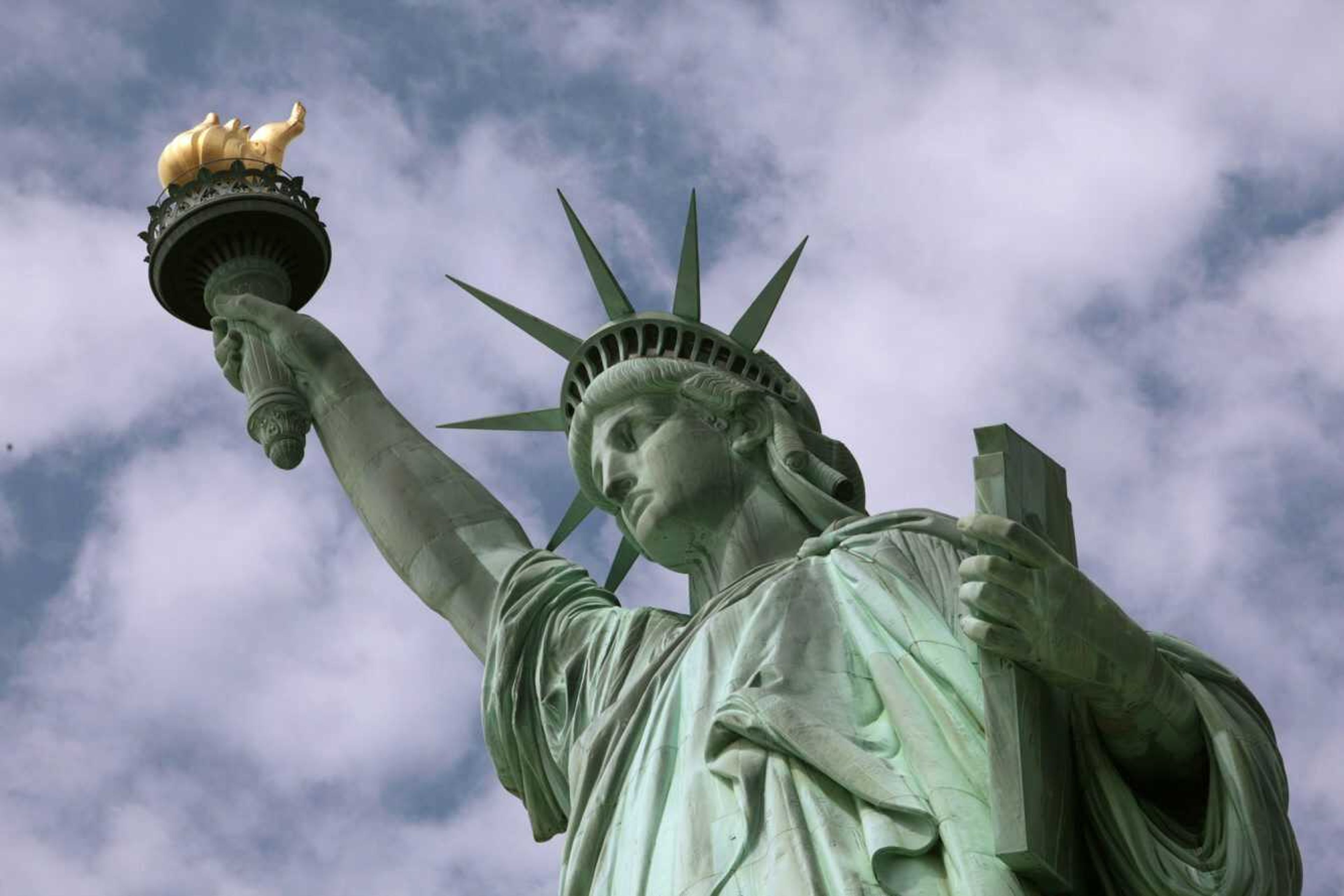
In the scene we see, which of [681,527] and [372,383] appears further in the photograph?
[372,383]

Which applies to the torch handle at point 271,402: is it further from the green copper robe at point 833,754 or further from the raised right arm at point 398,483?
the green copper robe at point 833,754

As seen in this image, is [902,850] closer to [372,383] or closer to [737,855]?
[737,855]

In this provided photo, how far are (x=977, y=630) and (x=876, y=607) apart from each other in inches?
54.6

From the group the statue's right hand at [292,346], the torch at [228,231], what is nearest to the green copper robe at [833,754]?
the statue's right hand at [292,346]

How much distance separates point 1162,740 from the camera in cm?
1040

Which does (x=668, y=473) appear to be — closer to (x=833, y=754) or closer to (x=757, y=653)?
(x=757, y=653)

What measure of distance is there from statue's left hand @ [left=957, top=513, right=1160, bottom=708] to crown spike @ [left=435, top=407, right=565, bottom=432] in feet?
12.4

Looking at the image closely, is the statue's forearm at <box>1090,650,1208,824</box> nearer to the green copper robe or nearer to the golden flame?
the green copper robe

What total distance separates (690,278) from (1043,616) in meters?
3.80

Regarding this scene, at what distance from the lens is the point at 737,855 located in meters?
10.4

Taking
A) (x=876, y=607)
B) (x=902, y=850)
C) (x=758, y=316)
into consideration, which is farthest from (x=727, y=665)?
(x=758, y=316)

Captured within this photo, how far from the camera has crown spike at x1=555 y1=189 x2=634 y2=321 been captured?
1337 cm

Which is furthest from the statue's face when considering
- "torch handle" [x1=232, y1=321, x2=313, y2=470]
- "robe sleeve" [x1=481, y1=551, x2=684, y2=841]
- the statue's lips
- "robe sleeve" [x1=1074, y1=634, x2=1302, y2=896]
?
"robe sleeve" [x1=1074, y1=634, x2=1302, y2=896]

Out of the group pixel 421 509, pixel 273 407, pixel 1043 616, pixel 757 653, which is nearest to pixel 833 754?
pixel 757 653
